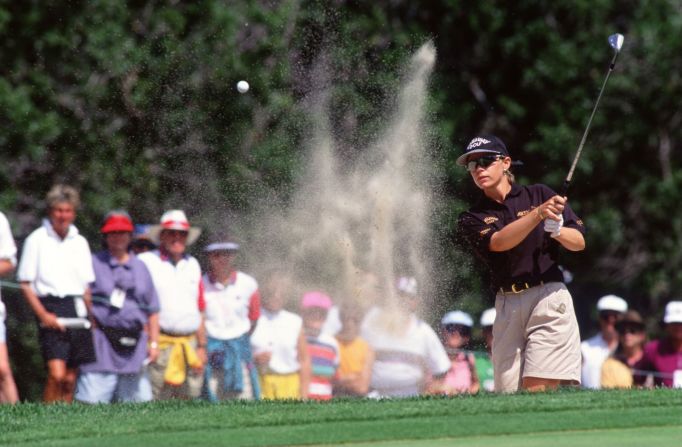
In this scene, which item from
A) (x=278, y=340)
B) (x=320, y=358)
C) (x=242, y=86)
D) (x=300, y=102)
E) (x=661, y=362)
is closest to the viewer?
(x=278, y=340)

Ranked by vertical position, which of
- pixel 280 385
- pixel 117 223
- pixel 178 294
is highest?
pixel 117 223

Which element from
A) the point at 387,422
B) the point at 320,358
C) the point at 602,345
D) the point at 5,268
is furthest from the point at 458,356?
the point at 387,422

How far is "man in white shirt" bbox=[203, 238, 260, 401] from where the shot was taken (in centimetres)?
1091

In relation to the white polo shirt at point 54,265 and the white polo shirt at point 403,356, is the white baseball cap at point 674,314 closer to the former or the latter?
the white polo shirt at point 403,356

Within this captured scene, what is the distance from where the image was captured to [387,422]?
21.5ft

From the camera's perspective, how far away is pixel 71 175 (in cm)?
1371

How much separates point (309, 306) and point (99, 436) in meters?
5.24

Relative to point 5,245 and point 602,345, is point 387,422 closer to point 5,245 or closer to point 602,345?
point 5,245

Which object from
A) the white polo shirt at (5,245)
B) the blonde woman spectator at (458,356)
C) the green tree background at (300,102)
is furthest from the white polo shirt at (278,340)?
A: the green tree background at (300,102)

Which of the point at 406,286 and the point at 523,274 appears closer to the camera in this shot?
the point at 523,274

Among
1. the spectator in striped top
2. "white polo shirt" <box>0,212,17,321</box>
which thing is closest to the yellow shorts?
the spectator in striped top

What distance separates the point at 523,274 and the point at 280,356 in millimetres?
4061

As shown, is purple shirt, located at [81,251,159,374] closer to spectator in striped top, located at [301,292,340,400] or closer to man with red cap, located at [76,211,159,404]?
man with red cap, located at [76,211,159,404]

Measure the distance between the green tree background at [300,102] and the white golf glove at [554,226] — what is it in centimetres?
662
